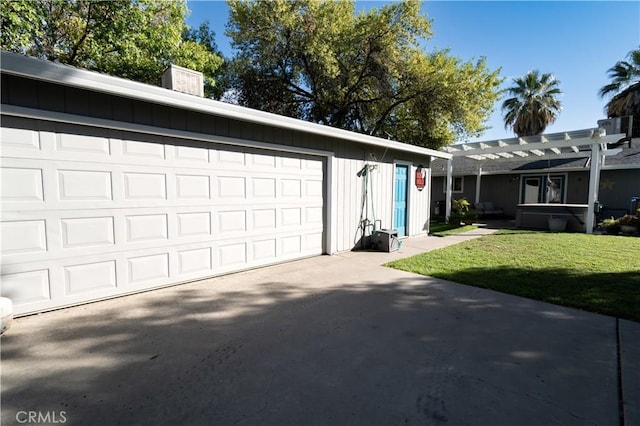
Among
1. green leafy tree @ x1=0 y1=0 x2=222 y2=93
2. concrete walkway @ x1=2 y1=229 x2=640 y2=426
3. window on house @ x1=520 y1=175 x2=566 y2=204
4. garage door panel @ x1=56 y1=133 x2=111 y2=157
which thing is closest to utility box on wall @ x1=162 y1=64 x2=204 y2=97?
garage door panel @ x1=56 y1=133 x2=111 y2=157

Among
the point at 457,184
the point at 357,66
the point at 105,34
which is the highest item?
the point at 357,66

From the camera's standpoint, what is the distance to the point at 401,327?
315cm

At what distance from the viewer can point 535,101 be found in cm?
1927

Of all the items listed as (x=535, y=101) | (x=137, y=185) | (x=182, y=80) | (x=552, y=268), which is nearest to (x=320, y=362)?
(x=137, y=185)

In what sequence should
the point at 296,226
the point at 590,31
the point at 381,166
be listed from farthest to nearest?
the point at 590,31 < the point at 381,166 < the point at 296,226

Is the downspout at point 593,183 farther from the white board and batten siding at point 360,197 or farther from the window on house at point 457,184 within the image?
the window on house at point 457,184

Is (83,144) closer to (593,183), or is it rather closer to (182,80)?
(182,80)

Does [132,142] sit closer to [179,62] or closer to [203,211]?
[203,211]

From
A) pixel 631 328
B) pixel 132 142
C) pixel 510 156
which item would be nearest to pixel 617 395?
pixel 631 328

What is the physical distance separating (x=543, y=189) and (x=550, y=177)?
623mm

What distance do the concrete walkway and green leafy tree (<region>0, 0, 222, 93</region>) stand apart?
943 cm

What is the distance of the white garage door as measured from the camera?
130 inches

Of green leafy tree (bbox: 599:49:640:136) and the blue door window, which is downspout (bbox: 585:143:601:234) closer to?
the blue door window

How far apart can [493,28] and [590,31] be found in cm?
240
